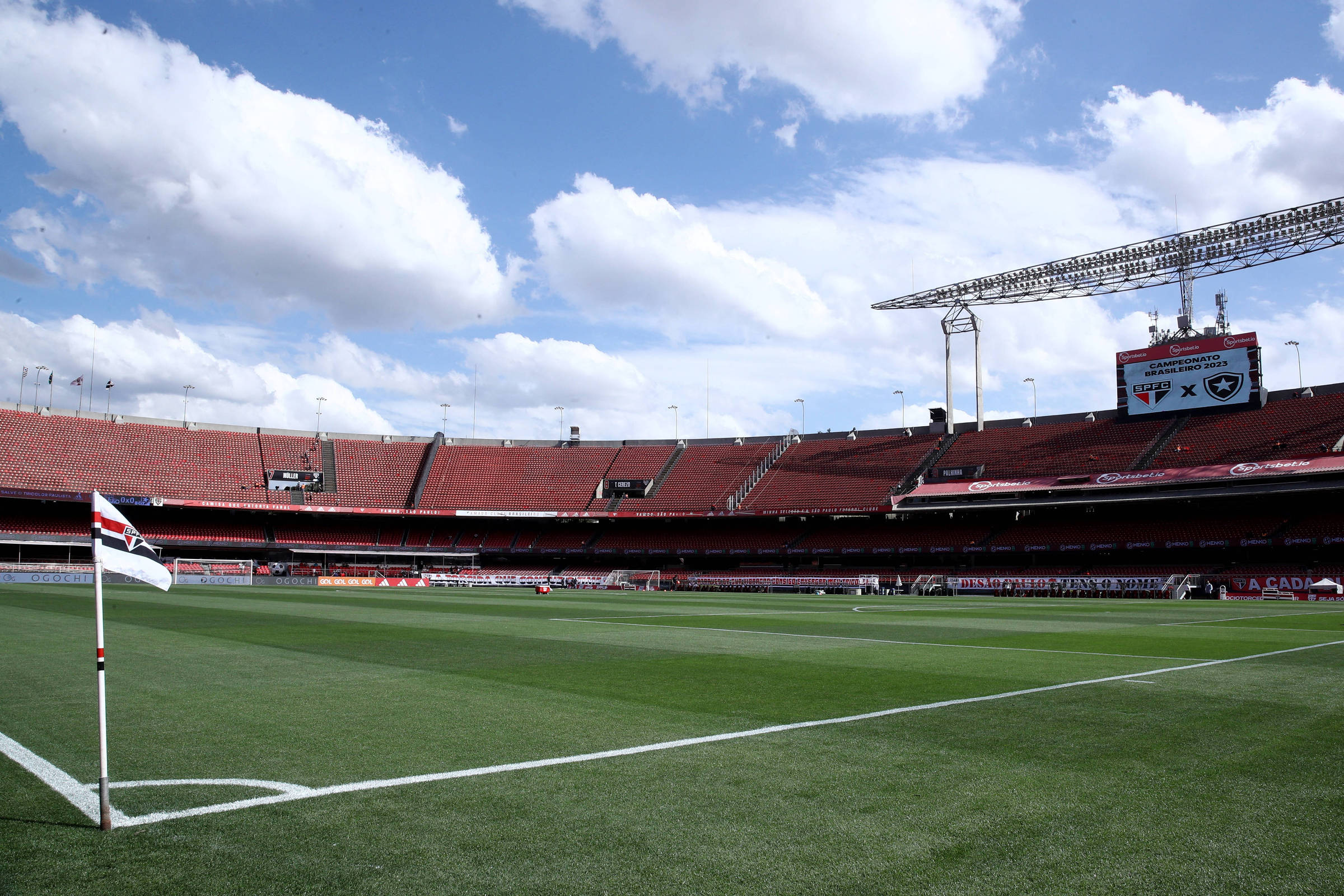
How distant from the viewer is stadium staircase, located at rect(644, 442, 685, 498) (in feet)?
253

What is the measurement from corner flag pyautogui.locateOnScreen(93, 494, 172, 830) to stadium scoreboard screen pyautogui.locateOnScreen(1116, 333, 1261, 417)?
62.7m

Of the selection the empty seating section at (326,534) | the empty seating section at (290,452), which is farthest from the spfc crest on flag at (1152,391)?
the empty seating section at (290,452)

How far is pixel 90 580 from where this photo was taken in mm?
49062

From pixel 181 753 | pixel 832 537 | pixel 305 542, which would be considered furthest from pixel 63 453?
pixel 181 753

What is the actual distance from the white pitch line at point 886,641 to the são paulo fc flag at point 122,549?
14.1 m

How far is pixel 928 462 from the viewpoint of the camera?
2662 inches

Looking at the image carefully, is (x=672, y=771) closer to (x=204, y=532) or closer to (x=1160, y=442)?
(x=1160, y=442)

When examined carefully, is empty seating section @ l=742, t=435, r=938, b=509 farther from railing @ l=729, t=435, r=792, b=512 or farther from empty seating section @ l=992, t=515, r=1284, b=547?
empty seating section @ l=992, t=515, r=1284, b=547

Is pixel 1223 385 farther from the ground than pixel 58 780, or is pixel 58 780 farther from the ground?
pixel 1223 385

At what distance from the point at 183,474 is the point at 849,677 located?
70682 mm

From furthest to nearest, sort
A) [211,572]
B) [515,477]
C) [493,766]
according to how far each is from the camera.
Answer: [515,477]
[211,572]
[493,766]

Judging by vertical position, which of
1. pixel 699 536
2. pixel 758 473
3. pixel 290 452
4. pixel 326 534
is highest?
pixel 290 452

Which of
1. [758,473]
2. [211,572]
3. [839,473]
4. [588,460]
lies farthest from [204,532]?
[839,473]

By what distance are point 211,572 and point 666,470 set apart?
38.2 m
